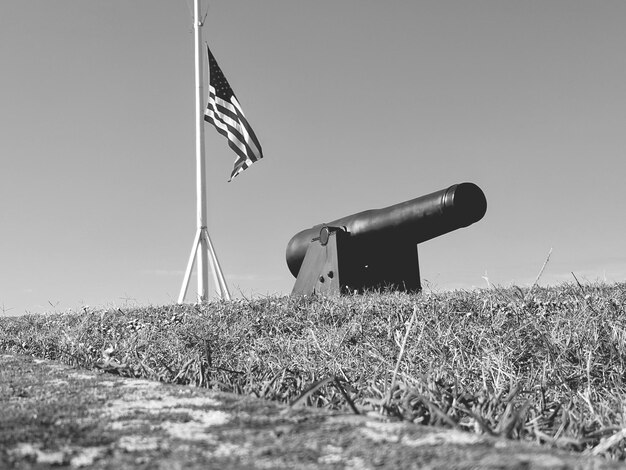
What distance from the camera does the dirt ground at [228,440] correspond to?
0.75 metres

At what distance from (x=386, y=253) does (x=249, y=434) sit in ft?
30.8

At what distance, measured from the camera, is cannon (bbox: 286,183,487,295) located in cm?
921

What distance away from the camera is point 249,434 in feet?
2.95

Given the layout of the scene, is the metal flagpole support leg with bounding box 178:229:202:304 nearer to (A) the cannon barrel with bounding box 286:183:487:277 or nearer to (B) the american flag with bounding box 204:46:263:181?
(B) the american flag with bounding box 204:46:263:181

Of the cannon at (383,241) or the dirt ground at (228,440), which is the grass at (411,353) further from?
the cannon at (383,241)

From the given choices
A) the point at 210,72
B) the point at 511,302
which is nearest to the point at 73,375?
the point at 511,302

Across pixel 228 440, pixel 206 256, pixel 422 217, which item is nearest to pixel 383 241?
pixel 422 217

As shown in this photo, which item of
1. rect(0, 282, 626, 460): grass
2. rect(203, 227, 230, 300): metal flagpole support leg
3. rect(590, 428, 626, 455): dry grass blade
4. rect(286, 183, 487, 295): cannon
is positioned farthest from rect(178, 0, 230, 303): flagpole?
rect(590, 428, 626, 455): dry grass blade

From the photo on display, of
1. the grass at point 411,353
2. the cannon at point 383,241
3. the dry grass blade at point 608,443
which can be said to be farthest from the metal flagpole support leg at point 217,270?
the dry grass blade at point 608,443

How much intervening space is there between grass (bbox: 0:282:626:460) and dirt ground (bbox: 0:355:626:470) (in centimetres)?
59

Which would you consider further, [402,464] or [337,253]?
[337,253]

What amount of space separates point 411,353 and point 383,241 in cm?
654

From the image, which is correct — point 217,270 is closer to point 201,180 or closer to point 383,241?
point 201,180

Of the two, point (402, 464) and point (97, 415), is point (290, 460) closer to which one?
point (402, 464)
